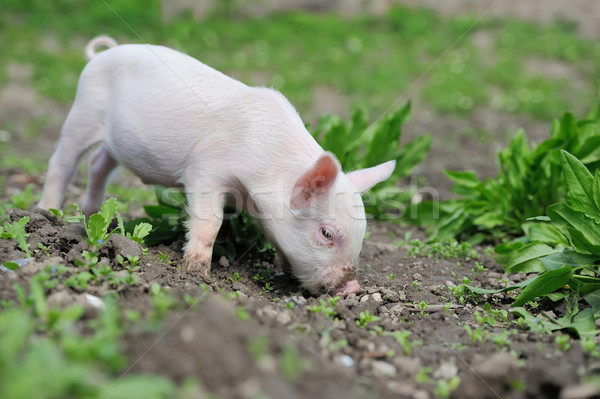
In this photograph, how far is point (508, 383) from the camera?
2.39 meters

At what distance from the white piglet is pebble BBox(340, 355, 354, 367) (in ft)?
3.47

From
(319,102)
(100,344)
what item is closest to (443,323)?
(100,344)

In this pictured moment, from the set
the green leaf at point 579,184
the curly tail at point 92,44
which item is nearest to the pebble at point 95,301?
the green leaf at point 579,184

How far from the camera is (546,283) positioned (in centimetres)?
352

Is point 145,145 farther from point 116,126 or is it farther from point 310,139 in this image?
point 310,139

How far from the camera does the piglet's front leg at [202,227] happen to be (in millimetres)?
3869

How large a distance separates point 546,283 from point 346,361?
5.04 ft

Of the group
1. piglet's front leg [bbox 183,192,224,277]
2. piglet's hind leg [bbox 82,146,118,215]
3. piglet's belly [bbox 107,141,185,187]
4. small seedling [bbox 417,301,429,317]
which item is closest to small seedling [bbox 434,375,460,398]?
small seedling [bbox 417,301,429,317]

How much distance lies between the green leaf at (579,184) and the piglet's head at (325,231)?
126cm

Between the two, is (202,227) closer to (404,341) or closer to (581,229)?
(404,341)

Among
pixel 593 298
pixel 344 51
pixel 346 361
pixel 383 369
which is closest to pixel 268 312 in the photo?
pixel 346 361

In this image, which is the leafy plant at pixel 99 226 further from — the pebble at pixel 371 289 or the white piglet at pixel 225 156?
the pebble at pixel 371 289

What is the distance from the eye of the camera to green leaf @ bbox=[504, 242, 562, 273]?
3.99 meters

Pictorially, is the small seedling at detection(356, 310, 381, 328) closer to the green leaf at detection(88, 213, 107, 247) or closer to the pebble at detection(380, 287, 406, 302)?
the pebble at detection(380, 287, 406, 302)
